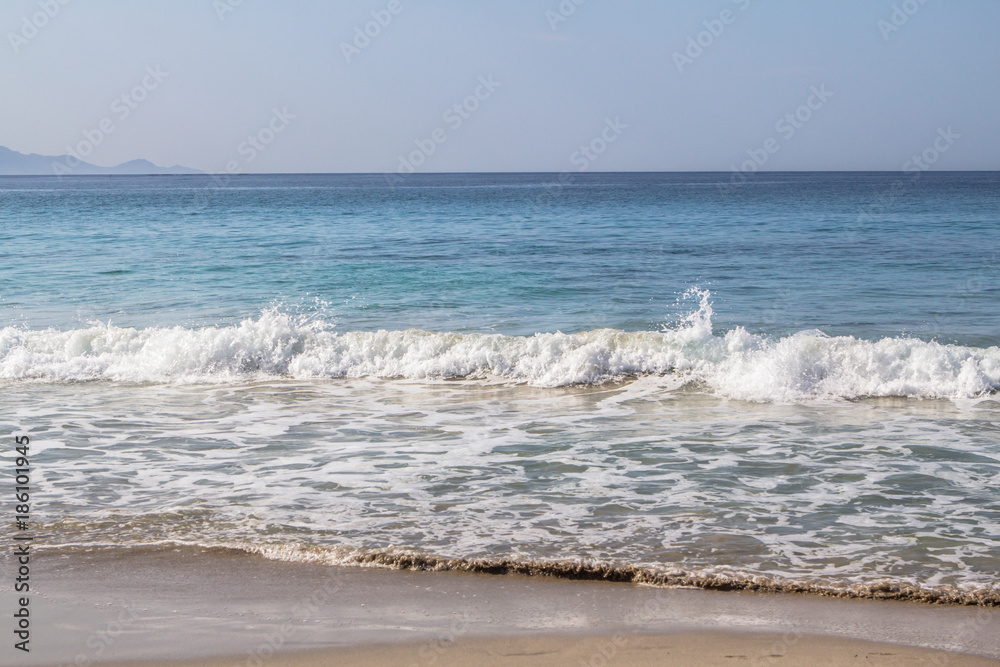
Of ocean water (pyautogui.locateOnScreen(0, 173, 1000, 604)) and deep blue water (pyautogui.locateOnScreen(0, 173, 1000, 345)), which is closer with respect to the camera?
ocean water (pyautogui.locateOnScreen(0, 173, 1000, 604))

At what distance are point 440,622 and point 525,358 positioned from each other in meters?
8.31

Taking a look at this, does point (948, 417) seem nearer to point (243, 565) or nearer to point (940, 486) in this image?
point (940, 486)

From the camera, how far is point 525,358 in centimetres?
1303

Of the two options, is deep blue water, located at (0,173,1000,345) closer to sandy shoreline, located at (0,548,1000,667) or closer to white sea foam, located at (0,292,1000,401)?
white sea foam, located at (0,292,1000,401)

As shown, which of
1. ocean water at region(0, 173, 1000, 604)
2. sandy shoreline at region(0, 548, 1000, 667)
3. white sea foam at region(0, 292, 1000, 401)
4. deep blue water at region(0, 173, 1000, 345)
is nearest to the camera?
sandy shoreline at region(0, 548, 1000, 667)

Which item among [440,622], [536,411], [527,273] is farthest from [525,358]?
[527,273]

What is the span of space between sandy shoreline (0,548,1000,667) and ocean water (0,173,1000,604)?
260 millimetres

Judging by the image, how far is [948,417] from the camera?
9914 millimetres

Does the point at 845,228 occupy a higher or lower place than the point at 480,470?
higher

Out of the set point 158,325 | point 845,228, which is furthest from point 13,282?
point 845,228

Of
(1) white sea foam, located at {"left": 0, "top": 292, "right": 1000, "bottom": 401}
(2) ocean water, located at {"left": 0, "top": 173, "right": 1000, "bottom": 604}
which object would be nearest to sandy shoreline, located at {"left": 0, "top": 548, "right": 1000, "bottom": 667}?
(2) ocean water, located at {"left": 0, "top": 173, "right": 1000, "bottom": 604}

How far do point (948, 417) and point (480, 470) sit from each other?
6024mm

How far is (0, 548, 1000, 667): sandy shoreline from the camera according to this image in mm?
4461

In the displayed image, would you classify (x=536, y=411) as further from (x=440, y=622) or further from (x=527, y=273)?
(x=527, y=273)
